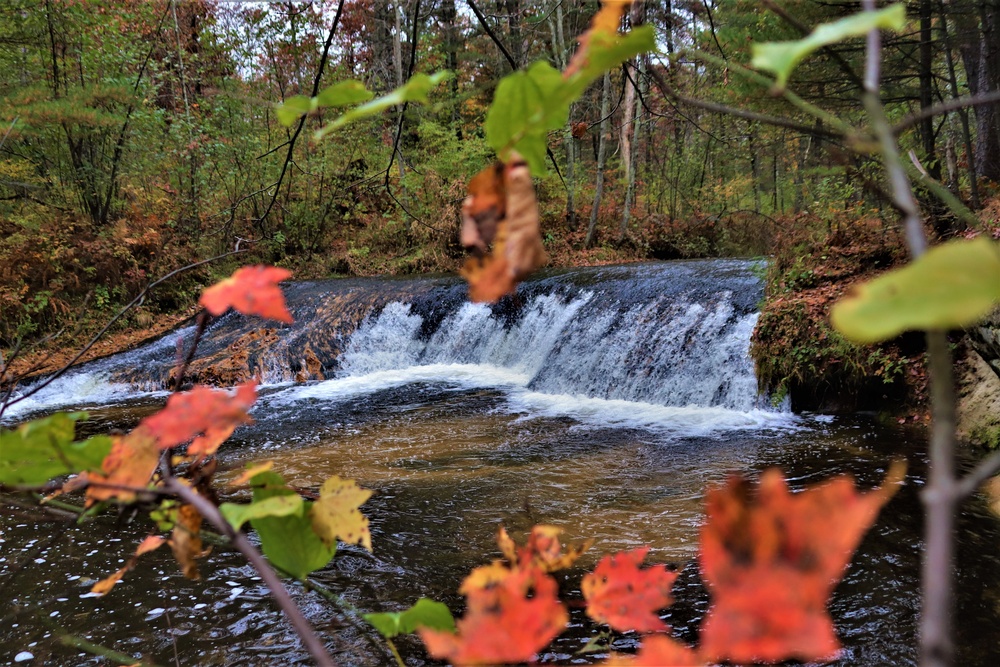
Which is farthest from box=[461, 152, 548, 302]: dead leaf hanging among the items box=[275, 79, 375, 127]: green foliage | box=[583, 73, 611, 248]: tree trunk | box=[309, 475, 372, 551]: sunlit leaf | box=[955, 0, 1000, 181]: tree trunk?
box=[583, 73, 611, 248]: tree trunk

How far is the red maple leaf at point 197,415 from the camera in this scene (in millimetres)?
631

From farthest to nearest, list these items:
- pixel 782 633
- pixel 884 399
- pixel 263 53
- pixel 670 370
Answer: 1. pixel 263 53
2. pixel 670 370
3. pixel 884 399
4. pixel 782 633

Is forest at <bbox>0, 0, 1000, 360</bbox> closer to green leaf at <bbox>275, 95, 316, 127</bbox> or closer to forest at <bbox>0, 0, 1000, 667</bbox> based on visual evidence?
forest at <bbox>0, 0, 1000, 667</bbox>

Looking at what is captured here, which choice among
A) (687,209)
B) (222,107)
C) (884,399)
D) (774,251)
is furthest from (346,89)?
(687,209)

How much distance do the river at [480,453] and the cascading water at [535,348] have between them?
0.04 metres

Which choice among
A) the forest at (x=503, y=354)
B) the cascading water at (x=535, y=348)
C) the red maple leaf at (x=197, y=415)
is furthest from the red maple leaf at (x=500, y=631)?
the cascading water at (x=535, y=348)

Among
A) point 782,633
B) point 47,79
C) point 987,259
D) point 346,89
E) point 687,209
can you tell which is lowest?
point 782,633

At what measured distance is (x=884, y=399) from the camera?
6.25 metres

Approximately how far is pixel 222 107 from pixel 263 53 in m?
3.24

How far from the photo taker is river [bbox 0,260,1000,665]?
3.07 meters

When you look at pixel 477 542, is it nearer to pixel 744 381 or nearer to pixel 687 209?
pixel 744 381

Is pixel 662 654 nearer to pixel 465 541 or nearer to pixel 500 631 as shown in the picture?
pixel 500 631

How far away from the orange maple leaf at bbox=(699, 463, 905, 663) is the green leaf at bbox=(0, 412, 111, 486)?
21.8 inches

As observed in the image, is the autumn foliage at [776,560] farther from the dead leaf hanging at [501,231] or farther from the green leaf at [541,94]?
the green leaf at [541,94]
